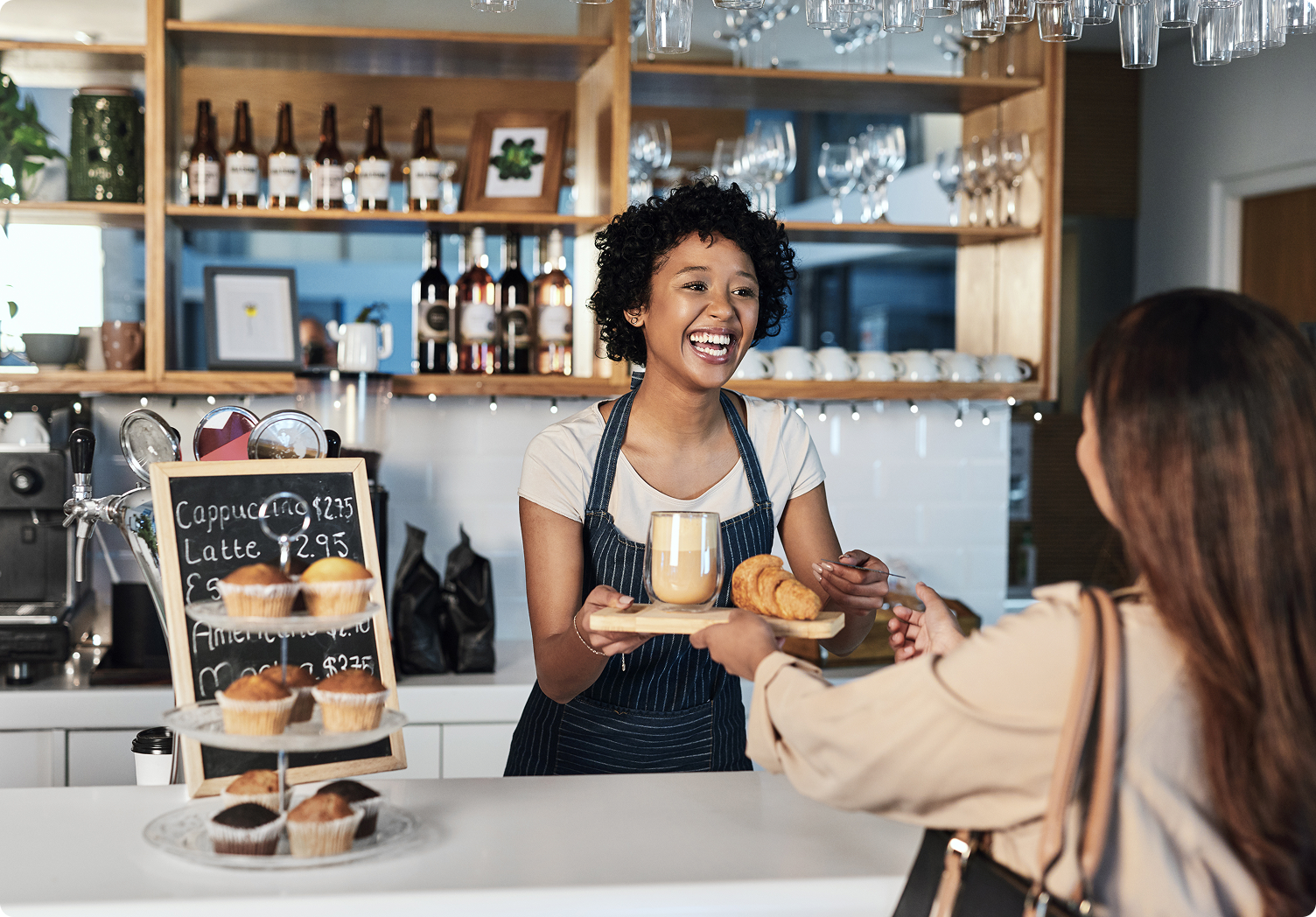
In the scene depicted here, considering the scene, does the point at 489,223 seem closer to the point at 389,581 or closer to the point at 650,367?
the point at 389,581

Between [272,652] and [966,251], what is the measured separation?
2644 millimetres

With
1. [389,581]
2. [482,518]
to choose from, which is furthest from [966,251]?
[389,581]

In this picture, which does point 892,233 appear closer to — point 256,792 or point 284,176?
point 284,176

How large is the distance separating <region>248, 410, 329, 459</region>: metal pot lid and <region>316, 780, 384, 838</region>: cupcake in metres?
0.43

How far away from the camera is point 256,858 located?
3.94 feet

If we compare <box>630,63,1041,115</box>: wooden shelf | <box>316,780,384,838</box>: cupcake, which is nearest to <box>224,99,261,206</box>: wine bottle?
<box>630,63,1041,115</box>: wooden shelf

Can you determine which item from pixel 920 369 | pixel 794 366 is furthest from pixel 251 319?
pixel 920 369

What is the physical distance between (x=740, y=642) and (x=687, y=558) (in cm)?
23

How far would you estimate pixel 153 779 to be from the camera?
167cm

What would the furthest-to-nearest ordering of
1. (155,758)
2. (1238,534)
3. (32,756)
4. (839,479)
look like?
(839,479) < (32,756) < (155,758) < (1238,534)

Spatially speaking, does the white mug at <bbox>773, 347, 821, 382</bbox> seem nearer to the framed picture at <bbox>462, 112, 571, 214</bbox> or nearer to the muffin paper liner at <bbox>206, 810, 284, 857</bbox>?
the framed picture at <bbox>462, 112, 571, 214</bbox>

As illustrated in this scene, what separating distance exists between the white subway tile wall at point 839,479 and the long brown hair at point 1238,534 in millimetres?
2370

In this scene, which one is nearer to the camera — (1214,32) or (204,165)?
(1214,32)

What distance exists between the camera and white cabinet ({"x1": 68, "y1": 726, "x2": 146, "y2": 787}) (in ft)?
8.48
